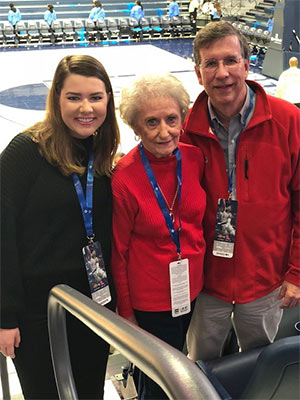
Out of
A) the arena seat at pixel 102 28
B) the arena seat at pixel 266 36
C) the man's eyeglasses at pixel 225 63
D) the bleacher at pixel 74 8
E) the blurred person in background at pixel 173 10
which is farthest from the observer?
the bleacher at pixel 74 8

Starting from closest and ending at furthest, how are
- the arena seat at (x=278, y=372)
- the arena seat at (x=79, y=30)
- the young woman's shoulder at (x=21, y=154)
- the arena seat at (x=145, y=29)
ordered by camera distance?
the arena seat at (x=278, y=372)
the young woman's shoulder at (x=21, y=154)
the arena seat at (x=79, y=30)
the arena seat at (x=145, y=29)

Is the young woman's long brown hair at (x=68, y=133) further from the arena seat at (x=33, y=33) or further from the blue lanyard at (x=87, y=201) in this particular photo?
the arena seat at (x=33, y=33)

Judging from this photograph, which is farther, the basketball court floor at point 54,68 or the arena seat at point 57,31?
the arena seat at point 57,31

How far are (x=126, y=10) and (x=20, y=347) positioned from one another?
78.2ft

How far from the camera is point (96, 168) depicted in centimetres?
163

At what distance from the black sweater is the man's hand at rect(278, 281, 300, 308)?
74 cm

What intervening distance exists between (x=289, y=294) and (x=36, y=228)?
965 mm

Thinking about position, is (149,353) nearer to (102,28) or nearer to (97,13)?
(97,13)

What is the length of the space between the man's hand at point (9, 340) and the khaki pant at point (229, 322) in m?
0.72

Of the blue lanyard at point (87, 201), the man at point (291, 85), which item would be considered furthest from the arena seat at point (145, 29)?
the blue lanyard at point (87, 201)

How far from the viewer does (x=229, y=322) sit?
6.64ft

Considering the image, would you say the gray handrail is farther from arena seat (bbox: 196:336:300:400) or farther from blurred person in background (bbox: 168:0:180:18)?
blurred person in background (bbox: 168:0:180:18)

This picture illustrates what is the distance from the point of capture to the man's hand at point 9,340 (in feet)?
5.18

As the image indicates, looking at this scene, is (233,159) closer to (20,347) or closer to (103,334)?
(20,347)
